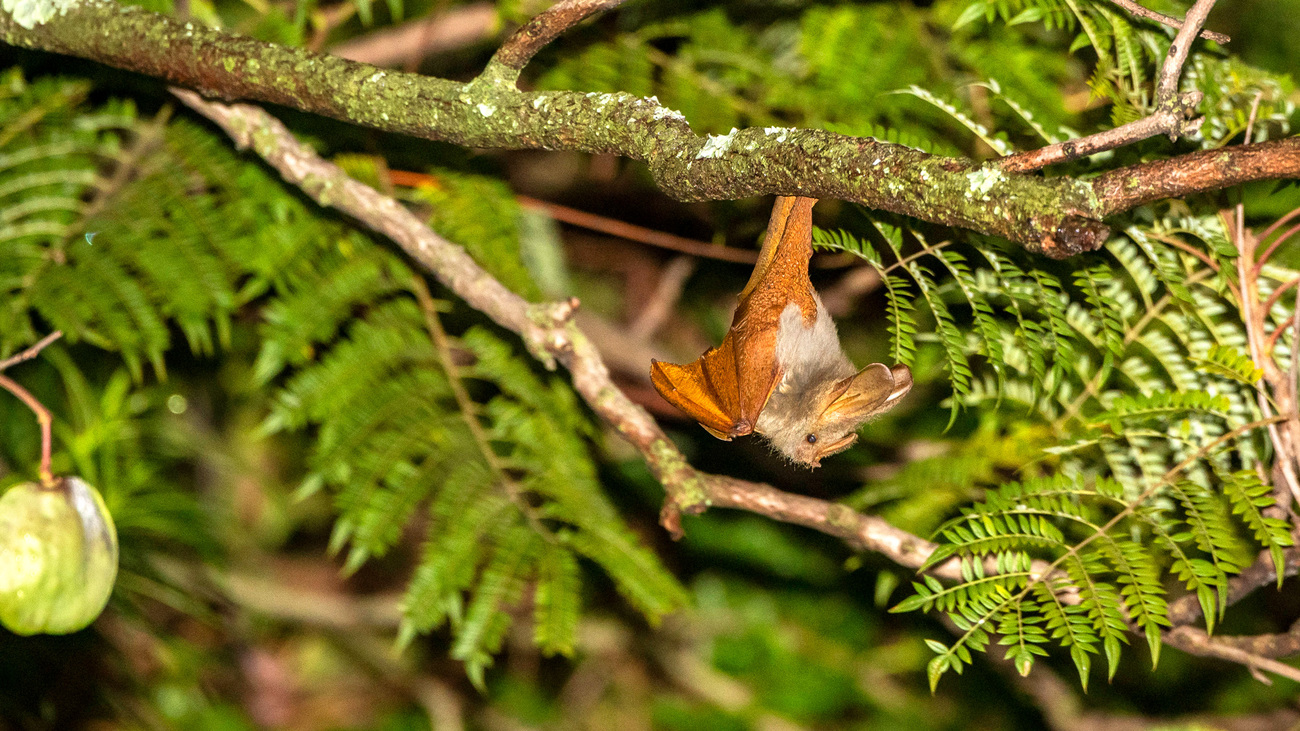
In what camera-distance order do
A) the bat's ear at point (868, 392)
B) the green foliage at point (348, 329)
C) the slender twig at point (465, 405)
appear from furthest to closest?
the slender twig at point (465, 405) < the green foliage at point (348, 329) < the bat's ear at point (868, 392)

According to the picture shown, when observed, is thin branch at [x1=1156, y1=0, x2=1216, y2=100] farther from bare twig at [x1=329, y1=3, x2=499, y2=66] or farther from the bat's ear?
bare twig at [x1=329, y1=3, x2=499, y2=66]

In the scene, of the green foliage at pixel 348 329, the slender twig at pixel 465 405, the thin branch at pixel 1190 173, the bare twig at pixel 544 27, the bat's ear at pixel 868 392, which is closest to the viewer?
the thin branch at pixel 1190 173

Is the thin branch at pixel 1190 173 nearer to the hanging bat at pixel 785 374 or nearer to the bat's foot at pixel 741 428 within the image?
the hanging bat at pixel 785 374

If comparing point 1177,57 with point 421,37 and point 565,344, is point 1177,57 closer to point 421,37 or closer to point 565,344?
point 565,344

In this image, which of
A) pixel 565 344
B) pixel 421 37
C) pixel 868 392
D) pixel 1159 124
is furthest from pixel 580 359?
pixel 421 37

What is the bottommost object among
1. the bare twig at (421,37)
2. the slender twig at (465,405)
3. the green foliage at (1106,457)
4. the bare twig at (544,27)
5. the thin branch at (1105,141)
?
the slender twig at (465,405)

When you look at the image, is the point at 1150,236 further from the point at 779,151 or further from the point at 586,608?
the point at 586,608

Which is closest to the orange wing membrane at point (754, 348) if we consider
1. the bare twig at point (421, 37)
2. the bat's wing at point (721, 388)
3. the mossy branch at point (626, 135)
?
the bat's wing at point (721, 388)
